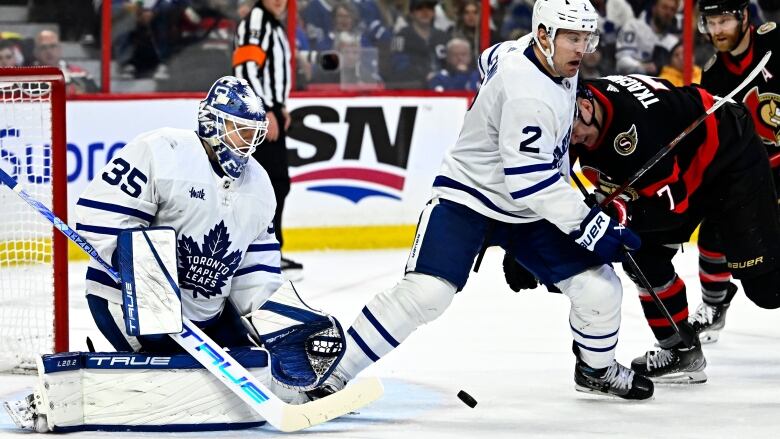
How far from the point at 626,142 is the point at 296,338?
1013 mm

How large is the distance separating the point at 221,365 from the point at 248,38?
3109mm

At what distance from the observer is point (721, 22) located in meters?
4.65

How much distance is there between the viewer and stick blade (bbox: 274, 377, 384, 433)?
3461 mm

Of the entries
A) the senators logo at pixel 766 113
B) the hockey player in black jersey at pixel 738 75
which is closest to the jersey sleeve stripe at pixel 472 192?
the hockey player in black jersey at pixel 738 75

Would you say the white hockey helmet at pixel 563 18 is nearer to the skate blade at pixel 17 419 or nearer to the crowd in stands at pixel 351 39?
the skate blade at pixel 17 419

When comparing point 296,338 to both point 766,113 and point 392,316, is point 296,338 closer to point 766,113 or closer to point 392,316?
point 392,316

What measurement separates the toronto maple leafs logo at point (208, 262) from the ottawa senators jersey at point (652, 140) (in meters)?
1.02

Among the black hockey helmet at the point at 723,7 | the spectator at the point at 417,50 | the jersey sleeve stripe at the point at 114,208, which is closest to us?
the jersey sleeve stripe at the point at 114,208

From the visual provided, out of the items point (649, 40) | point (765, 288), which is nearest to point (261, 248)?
point (765, 288)

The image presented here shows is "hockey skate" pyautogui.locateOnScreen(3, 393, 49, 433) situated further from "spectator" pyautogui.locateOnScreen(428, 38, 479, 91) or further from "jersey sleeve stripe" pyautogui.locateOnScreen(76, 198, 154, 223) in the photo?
"spectator" pyautogui.locateOnScreen(428, 38, 479, 91)

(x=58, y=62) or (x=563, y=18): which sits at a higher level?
(x=563, y=18)

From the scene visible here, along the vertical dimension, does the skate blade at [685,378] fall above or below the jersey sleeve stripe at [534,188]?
below

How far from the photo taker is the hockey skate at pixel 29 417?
11.3ft

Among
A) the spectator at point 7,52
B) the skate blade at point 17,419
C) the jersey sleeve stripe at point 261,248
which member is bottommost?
the skate blade at point 17,419
